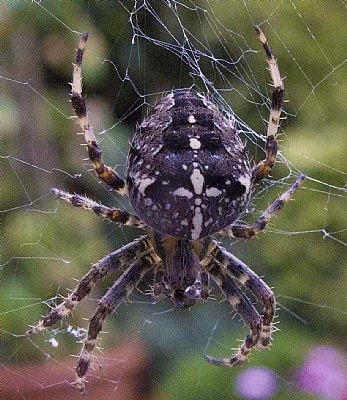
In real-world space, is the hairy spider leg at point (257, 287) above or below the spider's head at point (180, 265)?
below

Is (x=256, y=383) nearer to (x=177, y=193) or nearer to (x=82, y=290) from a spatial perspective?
(x=82, y=290)

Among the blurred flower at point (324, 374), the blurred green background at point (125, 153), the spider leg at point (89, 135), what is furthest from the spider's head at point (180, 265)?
the blurred flower at point (324, 374)

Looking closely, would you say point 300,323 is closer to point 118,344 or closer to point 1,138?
point 118,344

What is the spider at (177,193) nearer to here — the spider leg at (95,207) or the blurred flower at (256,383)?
the spider leg at (95,207)

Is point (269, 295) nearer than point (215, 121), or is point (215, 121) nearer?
point (215, 121)

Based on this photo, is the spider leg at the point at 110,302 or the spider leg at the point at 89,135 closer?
the spider leg at the point at 89,135

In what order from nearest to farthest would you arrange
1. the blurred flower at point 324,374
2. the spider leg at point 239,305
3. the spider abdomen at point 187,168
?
the spider abdomen at point 187,168 < the spider leg at point 239,305 < the blurred flower at point 324,374

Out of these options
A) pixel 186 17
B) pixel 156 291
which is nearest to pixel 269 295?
pixel 156 291

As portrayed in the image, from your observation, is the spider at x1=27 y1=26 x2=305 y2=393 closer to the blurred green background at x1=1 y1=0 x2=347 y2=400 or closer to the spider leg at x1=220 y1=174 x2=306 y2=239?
the spider leg at x1=220 y1=174 x2=306 y2=239
